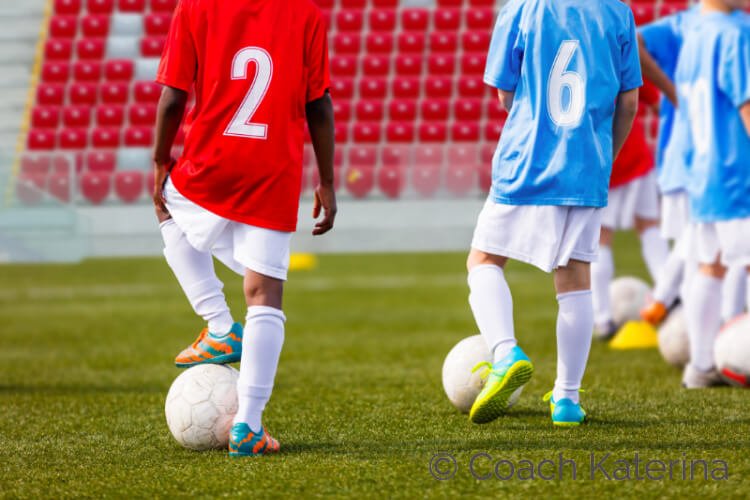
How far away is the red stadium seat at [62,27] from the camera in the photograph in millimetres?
15258

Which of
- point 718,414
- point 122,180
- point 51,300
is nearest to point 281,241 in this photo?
point 718,414

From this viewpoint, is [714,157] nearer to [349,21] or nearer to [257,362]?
[257,362]

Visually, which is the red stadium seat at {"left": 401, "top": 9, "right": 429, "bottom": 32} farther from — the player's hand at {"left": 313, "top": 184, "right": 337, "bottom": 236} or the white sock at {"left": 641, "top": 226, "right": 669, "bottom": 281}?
the player's hand at {"left": 313, "top": 184, "right": 337, "bottom": 236}

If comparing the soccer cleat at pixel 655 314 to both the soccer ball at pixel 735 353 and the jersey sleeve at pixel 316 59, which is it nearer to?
the soccer ball at pixel 735 353

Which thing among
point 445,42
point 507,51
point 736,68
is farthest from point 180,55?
point 445,42

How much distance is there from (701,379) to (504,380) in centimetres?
179

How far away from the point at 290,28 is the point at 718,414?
6.96 feet

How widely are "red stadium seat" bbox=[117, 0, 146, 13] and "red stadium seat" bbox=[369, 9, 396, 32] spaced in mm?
3476

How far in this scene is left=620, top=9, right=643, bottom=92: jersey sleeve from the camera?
11.1ft

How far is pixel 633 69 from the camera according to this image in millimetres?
3400

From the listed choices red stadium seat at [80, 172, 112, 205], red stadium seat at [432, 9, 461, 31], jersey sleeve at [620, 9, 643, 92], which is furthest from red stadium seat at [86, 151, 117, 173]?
jersey sleeve at [620, 9, 643, 92]

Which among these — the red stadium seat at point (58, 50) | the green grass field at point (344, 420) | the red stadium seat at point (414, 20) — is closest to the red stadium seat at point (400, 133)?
the red stadium seat at point (414, 20)

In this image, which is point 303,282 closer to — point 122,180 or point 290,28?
point 122,180

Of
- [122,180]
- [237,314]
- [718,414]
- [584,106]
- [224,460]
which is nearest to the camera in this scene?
[224,460]
